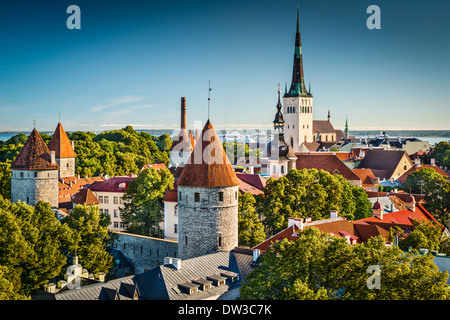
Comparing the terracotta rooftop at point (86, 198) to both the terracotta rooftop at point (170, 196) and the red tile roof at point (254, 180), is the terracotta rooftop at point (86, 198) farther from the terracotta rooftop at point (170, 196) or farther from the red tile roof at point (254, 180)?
the red tile roof at point (254, 180)

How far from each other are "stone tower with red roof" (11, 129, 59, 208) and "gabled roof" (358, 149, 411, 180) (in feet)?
141

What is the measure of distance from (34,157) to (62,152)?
1245cm

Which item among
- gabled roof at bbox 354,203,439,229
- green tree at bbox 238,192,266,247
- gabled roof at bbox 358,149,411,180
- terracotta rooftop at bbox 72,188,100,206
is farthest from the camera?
gabled roof at bbox 358,149,411,180

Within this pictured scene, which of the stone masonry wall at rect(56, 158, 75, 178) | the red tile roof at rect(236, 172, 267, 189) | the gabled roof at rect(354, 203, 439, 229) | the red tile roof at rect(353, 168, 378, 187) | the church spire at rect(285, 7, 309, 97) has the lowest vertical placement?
the gabled roof at rect(354, 203, 439, 229)

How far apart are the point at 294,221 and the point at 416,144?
9908 cm

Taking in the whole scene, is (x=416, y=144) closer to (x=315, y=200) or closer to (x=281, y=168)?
(x=281, y=168)

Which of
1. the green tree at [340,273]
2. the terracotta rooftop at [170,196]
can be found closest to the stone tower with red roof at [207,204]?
the green tree at [340,273]

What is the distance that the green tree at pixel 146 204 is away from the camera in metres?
34.6

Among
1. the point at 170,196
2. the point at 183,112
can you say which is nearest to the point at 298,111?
the point at 183,112

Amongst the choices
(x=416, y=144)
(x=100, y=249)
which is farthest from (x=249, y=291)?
(x=416, y=144)

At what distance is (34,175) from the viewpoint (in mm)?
35406

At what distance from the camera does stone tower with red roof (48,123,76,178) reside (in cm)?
4759

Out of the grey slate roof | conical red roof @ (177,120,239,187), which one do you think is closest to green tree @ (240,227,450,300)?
the grey slate roof

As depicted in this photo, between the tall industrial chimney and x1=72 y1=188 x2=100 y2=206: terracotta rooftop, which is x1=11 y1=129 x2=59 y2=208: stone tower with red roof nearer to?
Answer: x1=72 y1=188 x2=100 y2=206: terracotta rooftop
